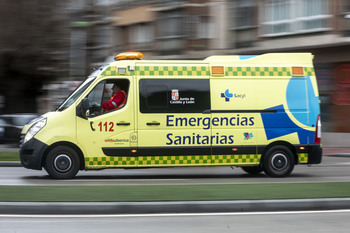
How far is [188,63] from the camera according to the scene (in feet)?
42.2

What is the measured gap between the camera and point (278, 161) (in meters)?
13.1

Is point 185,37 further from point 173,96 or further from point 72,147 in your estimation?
point 72,147

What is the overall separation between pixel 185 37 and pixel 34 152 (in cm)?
2233

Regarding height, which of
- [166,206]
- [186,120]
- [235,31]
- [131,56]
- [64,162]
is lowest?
[166,206]

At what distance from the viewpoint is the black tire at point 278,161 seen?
1306cm

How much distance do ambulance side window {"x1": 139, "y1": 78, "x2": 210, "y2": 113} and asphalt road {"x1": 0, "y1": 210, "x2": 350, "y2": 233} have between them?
4.84m

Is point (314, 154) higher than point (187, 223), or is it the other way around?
point (314, 154)

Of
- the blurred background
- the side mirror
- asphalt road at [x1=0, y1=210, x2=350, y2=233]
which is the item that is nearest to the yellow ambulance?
the side mirror

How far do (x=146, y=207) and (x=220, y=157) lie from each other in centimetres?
489

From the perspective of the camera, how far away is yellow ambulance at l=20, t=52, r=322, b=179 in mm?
12367

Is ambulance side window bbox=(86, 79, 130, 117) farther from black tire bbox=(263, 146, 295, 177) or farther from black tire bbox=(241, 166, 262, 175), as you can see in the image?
black tire bbox=(241, 166, 262, 175)

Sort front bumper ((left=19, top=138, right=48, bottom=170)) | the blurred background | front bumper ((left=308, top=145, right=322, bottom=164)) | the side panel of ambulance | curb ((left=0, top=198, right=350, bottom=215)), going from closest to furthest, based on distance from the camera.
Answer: curb ((left=0, top=198, right=350, bottom=215)) → front bumper ((left=19, top=138, right=48, bottom=170)) → the side panel of ambulance → front bumper ((left=308, top=145, right=322, bottom=164)) → the blurred background

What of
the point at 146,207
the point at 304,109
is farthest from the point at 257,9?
the point at 146,207

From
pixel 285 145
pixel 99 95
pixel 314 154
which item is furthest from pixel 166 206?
pixel 314 154
